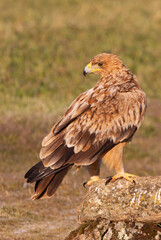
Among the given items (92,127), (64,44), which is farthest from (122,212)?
(64,44)

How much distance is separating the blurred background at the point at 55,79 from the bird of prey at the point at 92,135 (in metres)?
1.94

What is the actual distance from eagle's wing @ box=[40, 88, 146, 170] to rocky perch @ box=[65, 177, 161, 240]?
0.57 m

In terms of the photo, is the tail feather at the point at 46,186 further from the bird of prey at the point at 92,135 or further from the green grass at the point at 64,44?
the green grass at the point at 64,44

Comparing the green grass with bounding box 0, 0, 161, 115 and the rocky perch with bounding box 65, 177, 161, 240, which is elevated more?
the green grass with bounding box 0, 0, 161, 115

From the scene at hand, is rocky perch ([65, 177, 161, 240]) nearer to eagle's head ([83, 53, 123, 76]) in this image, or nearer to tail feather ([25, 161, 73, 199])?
tail feather ([25, 161, 73, 199])

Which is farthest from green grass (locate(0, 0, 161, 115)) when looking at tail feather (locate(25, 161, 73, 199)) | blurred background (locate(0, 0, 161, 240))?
tail feather (locate(25, 161, 73, 199))

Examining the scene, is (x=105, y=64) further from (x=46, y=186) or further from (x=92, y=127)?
(x=46, y=186)

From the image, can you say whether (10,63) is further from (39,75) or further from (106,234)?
(106,234)

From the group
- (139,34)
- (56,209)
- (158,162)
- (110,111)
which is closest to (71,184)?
(56,209)

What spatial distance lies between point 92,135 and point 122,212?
1.28 meters

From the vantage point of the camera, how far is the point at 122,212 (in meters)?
7.58

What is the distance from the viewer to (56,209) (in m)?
11.0

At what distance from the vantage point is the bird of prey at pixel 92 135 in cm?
776

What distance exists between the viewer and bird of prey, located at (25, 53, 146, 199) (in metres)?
7.76
